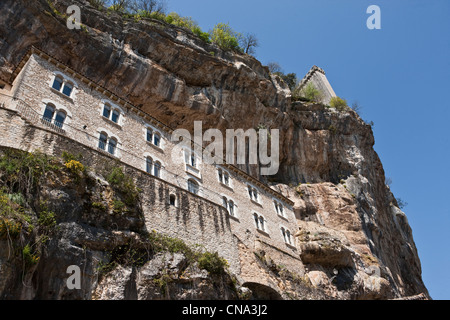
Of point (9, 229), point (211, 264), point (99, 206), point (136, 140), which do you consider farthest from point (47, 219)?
point (136, 140)

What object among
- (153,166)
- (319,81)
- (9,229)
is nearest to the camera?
(9,229)

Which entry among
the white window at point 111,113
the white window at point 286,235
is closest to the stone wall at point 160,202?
the white window at point 111,113

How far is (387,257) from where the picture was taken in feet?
125

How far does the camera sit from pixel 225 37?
132 ft

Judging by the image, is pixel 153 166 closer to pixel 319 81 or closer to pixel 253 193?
pixel 253 193

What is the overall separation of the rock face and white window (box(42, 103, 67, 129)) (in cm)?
644

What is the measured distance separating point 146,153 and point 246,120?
14605 millimetres

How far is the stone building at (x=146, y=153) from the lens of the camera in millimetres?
18500

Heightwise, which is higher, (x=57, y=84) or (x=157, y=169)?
(x=57, y=84)

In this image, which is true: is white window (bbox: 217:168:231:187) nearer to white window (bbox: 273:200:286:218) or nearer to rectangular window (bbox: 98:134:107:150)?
white window (bbox: 273:200:286:218)

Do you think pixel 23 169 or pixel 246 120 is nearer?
pixel 23 169

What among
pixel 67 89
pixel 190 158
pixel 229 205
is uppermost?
pixel 67 89

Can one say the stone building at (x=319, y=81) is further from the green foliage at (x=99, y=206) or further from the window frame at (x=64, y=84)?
the green foliage at (x=99, y=206)
